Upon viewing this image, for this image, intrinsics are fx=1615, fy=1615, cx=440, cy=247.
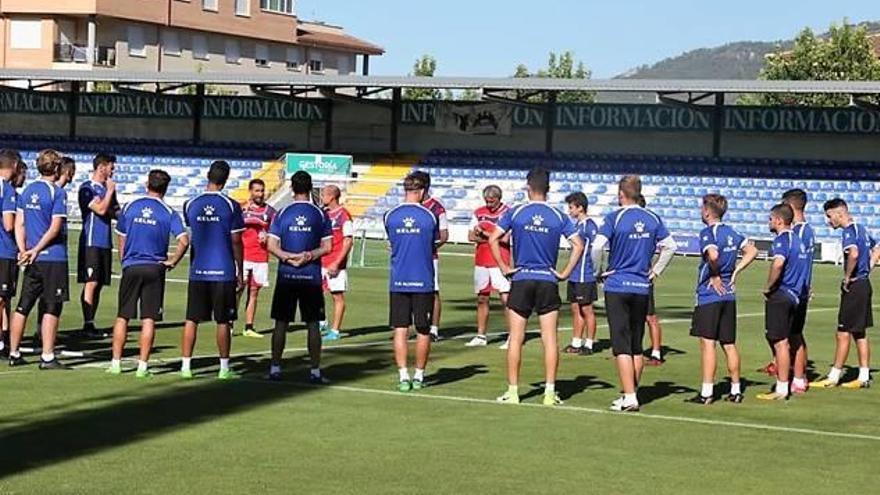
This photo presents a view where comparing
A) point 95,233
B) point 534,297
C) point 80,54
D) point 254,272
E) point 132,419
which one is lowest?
point 132,419

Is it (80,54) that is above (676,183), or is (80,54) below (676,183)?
above

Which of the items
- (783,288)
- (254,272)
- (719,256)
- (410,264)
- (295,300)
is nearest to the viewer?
(719,256)

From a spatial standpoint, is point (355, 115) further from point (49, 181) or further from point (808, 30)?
point (49, 181)

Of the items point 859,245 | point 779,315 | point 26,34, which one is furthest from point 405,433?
point 26,34

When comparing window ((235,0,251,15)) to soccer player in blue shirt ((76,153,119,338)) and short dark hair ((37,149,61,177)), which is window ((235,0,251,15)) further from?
short dark hair ((37,149,61,177))

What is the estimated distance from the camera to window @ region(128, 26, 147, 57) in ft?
255

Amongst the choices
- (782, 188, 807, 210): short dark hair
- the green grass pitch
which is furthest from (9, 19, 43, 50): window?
(782, 188, 807, 210): short dark hair

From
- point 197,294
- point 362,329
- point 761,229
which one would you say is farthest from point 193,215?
point 761,229

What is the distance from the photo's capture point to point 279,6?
90.7 metres

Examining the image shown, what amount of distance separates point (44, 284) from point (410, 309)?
3642 millimetres

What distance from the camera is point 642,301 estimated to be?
13.6 meters

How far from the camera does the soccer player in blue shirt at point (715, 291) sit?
14.2 metres

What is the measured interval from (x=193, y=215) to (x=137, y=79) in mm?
40246

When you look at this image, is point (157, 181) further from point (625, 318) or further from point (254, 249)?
point (254, 249)
